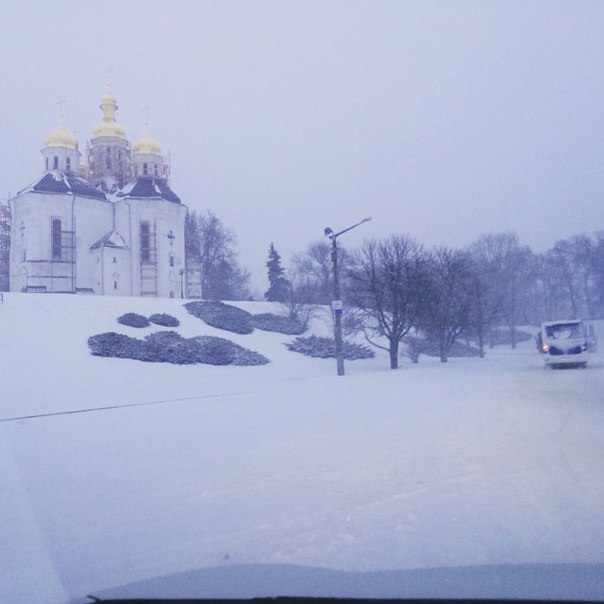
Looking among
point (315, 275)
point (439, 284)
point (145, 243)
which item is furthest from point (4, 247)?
point (439, 284)

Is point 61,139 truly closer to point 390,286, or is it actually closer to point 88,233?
point 88,233

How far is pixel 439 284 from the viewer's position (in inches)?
1275

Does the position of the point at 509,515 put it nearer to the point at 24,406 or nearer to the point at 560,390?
the point at 560,390

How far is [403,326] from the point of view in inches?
1133

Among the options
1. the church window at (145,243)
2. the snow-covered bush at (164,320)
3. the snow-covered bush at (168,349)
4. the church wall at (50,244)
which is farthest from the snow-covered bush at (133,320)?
the church window at (145,243)

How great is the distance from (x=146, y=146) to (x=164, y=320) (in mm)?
34275

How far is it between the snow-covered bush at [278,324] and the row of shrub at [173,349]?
22.7 feet

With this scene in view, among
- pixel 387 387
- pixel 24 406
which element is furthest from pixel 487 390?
pixel 24 406

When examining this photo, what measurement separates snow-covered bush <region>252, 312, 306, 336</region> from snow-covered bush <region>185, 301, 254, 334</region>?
0.68m

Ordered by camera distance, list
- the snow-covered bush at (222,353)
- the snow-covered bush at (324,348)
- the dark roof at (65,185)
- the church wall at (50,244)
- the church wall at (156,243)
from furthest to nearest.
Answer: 1. the church wall at (156,243)
2. the dark roof at (65,185)
3. the church wall at (50,244)
4. the snow-covered bush at (324,348)
5. the snow-covered bush at (222,353)

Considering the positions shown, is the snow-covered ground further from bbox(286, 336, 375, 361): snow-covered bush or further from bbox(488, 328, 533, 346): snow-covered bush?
bbox(488, 328, 533, 346): snow-covered bush

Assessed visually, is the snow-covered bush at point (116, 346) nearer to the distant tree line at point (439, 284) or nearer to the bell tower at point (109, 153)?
the distant tree line at point (439, 284)

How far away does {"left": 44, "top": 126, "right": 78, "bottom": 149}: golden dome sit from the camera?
60656mm

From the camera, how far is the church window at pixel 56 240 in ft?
182
